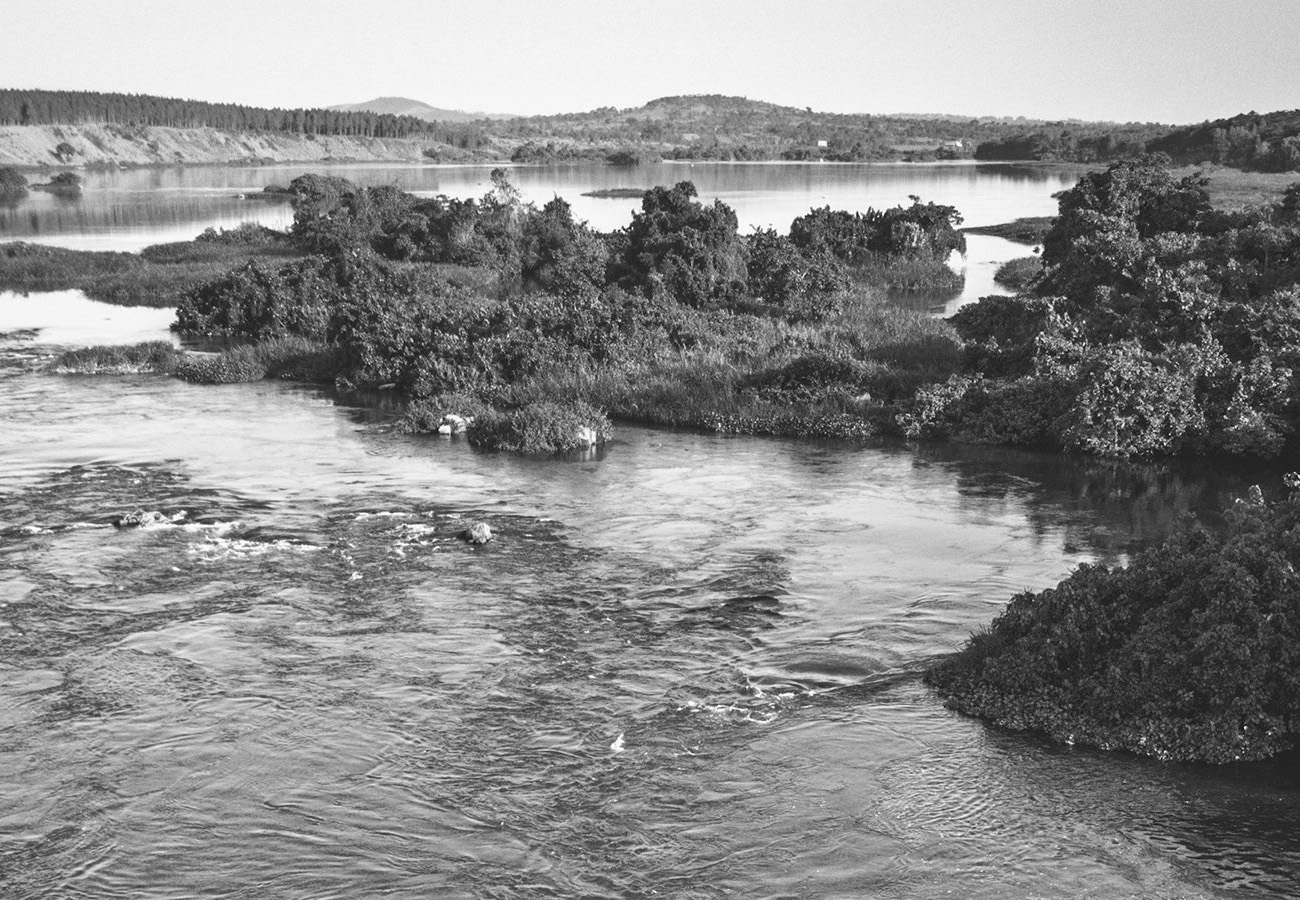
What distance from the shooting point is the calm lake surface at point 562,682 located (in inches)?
500

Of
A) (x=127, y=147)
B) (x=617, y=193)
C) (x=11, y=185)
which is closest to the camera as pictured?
(x=617, y=193)

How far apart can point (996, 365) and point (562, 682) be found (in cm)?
1937

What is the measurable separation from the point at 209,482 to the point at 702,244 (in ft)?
74.2

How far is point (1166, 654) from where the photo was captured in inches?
578

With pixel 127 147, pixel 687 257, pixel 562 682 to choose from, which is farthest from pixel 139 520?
pixel 127 147

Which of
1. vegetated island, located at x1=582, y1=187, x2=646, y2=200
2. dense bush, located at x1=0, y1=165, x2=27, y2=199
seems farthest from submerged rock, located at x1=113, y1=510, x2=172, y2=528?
dense bush, located at x1=0, y1=165, x2=27, y2=199

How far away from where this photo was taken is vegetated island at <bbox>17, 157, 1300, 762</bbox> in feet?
48.6

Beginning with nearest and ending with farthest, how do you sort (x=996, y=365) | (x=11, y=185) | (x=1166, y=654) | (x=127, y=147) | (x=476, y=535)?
(x=1166, y=654)
(x=476, y=535)
(x=996, y=365)
(x=11, y=185)
(x=127, y=147)

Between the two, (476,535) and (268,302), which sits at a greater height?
(268,302)

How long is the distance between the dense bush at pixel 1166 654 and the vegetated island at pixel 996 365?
3 centimetres

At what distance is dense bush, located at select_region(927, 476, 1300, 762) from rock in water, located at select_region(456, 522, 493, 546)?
28.3ft

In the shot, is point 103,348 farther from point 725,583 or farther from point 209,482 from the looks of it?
point 725,583

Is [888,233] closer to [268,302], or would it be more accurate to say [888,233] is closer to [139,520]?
[268,302]

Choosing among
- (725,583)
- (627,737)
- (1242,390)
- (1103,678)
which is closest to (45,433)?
(725,583)
